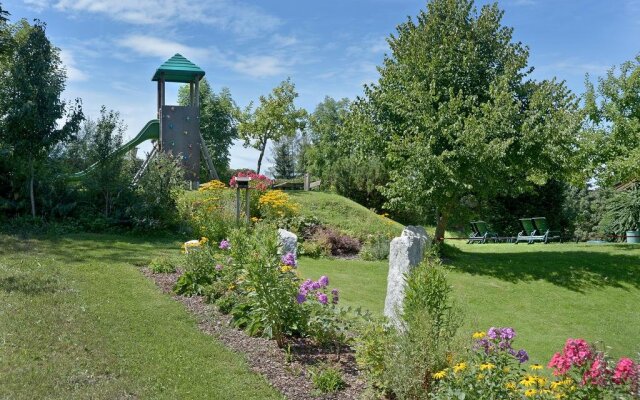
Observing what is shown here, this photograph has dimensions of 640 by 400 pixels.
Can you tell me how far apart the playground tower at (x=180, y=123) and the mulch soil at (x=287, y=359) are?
18.0m

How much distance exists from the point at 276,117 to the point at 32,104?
1981cm

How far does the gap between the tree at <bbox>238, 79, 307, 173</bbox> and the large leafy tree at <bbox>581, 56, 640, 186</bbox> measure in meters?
18.2

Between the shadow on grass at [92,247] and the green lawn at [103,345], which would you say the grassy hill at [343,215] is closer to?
the shadow on grass at [92,247]

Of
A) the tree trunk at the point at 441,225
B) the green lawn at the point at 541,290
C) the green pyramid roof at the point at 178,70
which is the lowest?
the green lawn at the point at 541,290

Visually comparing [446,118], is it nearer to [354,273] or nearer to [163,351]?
[354,273]

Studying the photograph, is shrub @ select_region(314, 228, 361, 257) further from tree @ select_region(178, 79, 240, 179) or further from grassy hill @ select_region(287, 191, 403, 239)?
tree @ select_region(178, 79, 240, 179)

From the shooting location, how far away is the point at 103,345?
6199mm

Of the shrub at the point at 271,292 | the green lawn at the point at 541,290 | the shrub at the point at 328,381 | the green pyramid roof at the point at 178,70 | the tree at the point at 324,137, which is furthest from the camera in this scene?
the tree at the point at 324,137

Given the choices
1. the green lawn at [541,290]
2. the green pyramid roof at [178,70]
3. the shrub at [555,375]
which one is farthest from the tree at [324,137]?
the shrub at [555,375]

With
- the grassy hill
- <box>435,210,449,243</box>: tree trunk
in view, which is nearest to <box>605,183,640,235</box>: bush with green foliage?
the grassy hill

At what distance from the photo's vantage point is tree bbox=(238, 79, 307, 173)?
34.3 m

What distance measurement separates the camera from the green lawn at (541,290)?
10062 millimetres

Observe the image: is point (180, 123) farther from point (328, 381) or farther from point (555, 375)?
point (555, 375)

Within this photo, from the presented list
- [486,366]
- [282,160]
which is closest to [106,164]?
[486,366]
